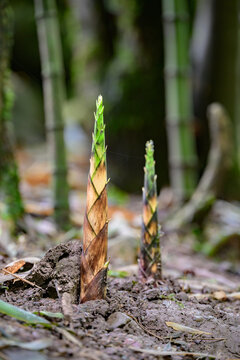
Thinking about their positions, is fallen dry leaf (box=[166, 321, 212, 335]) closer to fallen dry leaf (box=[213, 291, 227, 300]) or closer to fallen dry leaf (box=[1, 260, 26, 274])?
fallen dry leaf (box=[213, 291, 227, 300])

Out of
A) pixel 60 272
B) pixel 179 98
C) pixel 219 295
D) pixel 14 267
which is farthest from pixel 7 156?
pixel 179 98

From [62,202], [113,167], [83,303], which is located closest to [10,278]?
[83,303]

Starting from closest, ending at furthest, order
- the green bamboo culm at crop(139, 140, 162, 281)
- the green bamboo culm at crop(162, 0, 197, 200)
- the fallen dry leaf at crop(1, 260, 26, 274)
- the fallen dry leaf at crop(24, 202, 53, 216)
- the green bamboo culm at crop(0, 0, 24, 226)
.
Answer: the fallen dry leaf at crop(1, 260, 26, 274), the green bamboo culm at crop(139, 140, 162, 281), the green bamboo culm at crop(0, 0, 24, 226), the fallen dry leaf at crop(24, 202, 53, 216), the green bamboo culm at crop(162, 0, 197, 200)

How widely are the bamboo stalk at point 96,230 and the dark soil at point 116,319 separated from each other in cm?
4

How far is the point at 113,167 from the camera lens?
593cm

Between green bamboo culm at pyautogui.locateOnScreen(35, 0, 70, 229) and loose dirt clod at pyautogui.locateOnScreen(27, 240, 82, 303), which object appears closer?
loose dirt clod at pyautogui.locateOnScreen(27, 240, 82, 303)

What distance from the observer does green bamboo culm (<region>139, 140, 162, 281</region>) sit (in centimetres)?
183

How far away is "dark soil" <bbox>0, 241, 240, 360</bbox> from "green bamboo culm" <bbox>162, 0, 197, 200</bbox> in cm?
244

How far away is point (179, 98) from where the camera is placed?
4109mm

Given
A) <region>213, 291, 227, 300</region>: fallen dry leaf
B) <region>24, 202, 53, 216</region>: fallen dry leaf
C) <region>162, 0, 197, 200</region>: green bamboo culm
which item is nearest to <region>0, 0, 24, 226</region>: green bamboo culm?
<region>24, 202, 53, 216</region>: fallen dry leaf

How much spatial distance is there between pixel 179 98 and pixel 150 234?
2.53 metres

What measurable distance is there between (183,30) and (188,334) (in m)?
3.32

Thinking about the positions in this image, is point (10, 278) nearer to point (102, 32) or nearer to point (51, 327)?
point (51, 327)

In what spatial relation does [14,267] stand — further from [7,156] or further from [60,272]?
[7,156]
